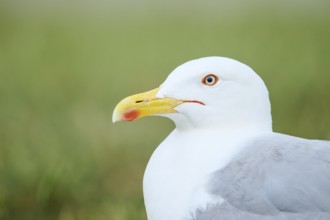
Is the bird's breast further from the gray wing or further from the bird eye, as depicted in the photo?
the bird eye

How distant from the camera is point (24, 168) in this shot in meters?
3.77

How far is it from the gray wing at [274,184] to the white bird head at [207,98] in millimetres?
190

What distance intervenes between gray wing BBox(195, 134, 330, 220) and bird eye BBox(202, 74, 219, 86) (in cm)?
29

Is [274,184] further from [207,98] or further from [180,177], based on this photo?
[207,98]

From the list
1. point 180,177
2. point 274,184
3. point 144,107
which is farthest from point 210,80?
point 274,184

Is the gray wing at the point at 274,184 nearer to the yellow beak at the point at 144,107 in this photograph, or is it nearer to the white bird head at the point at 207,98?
the white bird head at the point at 207,98

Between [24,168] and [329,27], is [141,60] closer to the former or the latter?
[329,27]

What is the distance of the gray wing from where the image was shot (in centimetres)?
221

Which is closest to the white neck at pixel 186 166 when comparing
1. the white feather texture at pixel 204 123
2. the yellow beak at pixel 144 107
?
the white feather texture at pixel 204 123

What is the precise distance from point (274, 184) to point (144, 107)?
0.57 meters

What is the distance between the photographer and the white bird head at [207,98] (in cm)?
250

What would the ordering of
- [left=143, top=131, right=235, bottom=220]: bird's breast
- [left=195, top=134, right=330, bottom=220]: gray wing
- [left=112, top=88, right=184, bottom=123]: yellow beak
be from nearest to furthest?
[left=195, top=134, right=330, bottom=220]: gray wing < [left=143, top=131, right=235, bottom=220]: bird's breast < [left=112, top=88, right=184, bottom=123]: yellow beak

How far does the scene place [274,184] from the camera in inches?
88.5

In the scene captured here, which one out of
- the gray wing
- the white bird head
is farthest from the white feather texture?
the gray wing
